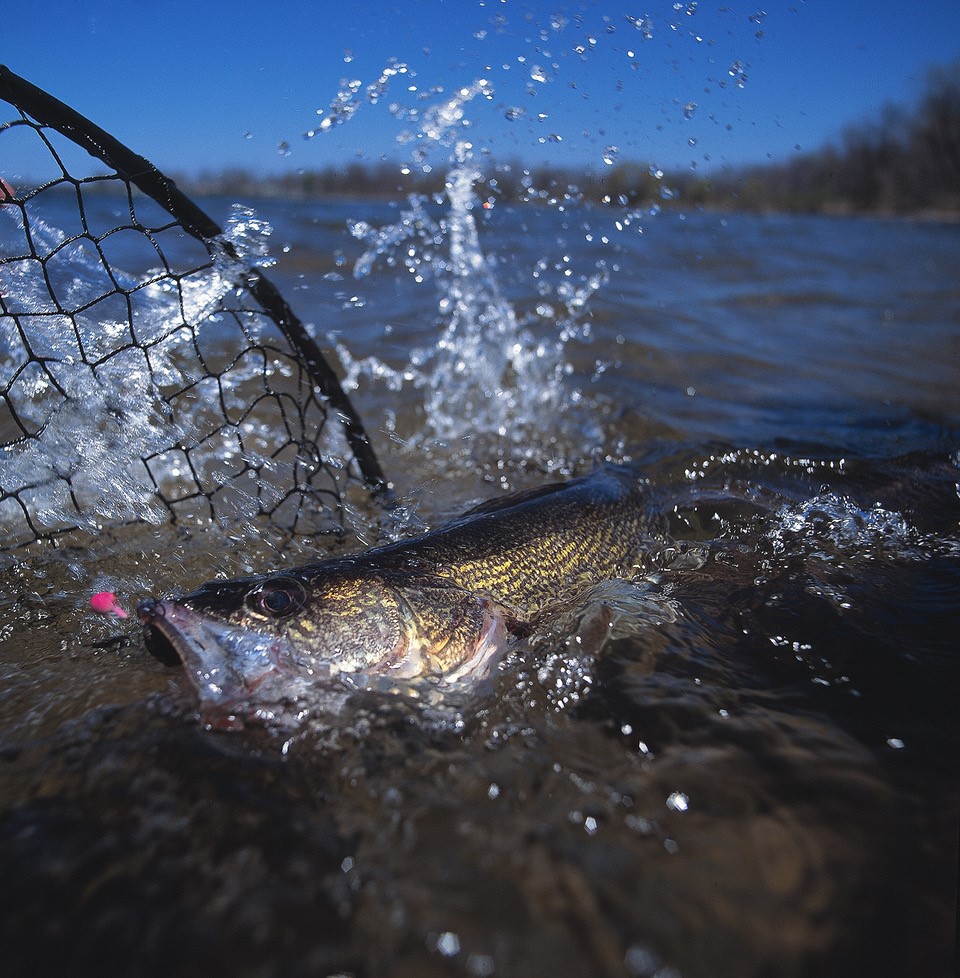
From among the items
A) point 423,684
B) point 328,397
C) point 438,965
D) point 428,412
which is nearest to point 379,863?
point 438,965

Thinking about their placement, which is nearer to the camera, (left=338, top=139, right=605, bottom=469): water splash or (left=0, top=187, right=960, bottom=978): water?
(left=0, top=187, right=960, bottom=978): water

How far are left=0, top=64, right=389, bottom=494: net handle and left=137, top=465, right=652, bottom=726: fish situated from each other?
3.18ft

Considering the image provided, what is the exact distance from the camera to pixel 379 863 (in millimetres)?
1490

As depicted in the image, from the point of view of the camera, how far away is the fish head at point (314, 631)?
1.75m

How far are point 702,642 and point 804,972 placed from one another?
1116 millimetres

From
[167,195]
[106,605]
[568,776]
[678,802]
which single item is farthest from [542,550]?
[167,195]

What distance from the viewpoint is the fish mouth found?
172 cm

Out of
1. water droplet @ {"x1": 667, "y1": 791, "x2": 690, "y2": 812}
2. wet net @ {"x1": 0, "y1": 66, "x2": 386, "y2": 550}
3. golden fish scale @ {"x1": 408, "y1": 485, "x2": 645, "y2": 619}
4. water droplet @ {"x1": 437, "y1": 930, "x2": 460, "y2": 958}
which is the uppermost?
wet net @ {"x1": 0, "y1": 66, "x2": 386, "y2": 550}

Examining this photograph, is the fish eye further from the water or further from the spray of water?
the spray of water

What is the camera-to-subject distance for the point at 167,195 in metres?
2.43

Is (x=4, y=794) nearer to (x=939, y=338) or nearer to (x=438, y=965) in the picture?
(x=438, y=965)

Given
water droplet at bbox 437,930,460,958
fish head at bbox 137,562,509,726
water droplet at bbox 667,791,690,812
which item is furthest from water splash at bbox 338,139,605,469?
water droplet at bbox 437,930,460,958

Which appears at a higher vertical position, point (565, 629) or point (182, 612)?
point (182, 612)

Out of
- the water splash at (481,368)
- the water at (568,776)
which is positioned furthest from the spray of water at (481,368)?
the water at (568,776)
